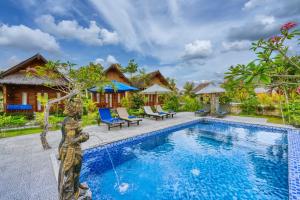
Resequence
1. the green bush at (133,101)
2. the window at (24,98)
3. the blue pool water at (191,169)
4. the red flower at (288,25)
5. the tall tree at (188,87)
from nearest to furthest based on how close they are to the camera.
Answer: the red flower at (288,25)
the blue pool water at (191,169)
the window at (24,98)
the green bush at (133,101)
the tall tree at (188,87)

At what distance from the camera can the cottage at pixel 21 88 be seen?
12.6m

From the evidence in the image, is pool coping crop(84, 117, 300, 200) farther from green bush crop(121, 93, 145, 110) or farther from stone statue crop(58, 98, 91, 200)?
green bush crop(121, 93, 145, 110)

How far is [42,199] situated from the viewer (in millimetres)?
3100

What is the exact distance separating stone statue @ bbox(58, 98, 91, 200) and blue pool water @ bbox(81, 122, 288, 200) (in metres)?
1.44

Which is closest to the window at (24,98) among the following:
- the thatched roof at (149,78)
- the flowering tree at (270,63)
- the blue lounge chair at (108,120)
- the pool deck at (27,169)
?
the pool deck at (27,169)

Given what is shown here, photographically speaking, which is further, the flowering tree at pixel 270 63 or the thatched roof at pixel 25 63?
the thatched roof at pixel 25 63

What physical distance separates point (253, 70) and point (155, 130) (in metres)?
8.05

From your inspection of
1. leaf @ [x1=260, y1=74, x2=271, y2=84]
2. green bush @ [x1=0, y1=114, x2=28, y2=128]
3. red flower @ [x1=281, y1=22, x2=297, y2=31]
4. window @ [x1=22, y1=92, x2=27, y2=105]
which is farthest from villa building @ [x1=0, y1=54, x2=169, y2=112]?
leaf @ [x1=260, y1=74, x2=271, y2=84]

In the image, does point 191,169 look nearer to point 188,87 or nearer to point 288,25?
point 288,25

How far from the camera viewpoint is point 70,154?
2555 mm

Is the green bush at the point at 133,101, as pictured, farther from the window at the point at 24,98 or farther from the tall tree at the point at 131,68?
the tall tree at the point at 131,68

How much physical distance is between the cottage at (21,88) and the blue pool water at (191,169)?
1021 cm

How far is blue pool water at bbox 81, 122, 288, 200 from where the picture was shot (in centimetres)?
407

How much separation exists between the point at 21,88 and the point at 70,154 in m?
15.6
